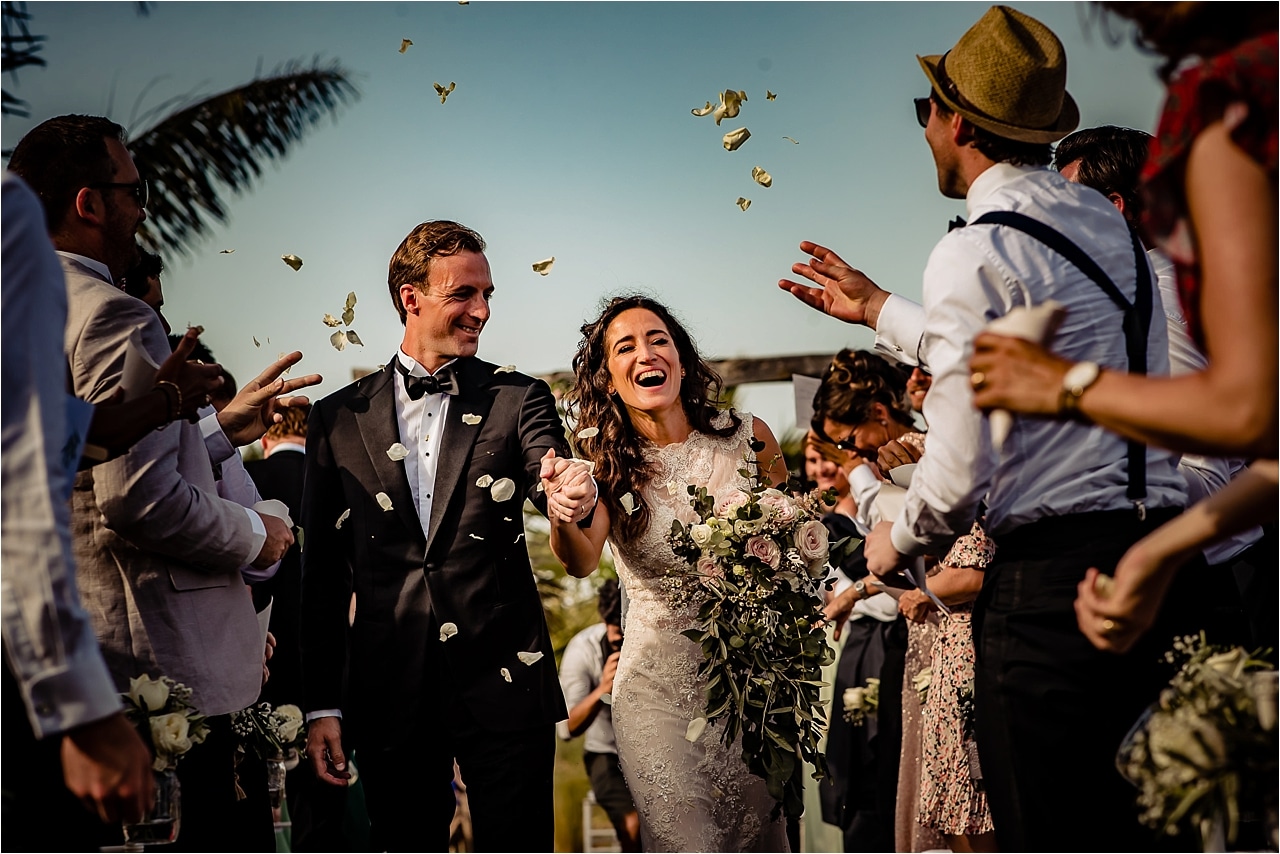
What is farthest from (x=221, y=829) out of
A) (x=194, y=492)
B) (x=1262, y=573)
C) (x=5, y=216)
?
(x=1262, y=573)

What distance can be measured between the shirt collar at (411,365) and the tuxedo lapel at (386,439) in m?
0.06

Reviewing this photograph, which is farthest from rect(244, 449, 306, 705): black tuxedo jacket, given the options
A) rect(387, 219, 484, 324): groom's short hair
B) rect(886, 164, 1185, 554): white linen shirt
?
rect(886, 164, 1185, 554): white linen shirt

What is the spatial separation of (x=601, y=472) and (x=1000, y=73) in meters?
2.52

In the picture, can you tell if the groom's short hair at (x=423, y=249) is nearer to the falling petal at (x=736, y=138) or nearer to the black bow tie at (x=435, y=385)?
the black bow tie at (x=435, y=385)

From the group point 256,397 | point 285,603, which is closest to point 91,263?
point 256,397

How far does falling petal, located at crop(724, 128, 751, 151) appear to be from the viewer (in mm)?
4465

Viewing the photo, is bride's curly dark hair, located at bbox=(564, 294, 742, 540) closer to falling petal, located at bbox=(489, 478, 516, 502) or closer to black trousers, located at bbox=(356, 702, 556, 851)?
falling petal, located at bbox=(489, 478, 516, 502)

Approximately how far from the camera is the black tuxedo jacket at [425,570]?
4.44 metres

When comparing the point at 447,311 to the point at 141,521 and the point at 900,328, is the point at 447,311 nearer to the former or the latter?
the point at 141,521

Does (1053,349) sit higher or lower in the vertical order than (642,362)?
lower

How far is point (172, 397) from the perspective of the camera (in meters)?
3.24

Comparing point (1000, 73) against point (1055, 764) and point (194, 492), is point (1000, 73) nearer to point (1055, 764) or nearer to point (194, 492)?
point (1055, 764)

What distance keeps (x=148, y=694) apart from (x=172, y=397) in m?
0.82

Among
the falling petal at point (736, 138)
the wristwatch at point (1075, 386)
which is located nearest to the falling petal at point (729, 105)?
the falling petal at point (736, 138)
